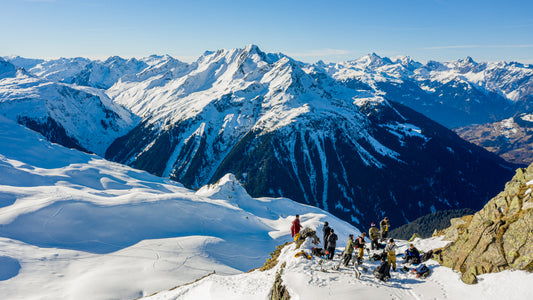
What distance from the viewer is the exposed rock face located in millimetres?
22547

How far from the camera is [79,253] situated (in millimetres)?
52906

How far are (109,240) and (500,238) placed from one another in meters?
61.3

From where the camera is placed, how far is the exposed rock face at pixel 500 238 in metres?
22.5

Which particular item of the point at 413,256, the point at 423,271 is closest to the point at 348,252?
the point at 413,256

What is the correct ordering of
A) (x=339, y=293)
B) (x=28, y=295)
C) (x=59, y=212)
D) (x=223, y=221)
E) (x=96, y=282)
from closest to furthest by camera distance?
(x=339, y=293) → (x=28, y=295) → (x=96, y=282) → (x=59, y=212) → (x=223, y=221)

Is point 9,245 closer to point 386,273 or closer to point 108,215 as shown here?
point 108,215

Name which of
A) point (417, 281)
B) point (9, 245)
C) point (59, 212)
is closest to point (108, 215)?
point (59, 212)

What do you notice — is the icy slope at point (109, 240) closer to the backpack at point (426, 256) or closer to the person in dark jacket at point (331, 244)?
the person in dark jacket at point (331, 244)

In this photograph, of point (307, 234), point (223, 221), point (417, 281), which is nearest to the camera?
point (417, 281)

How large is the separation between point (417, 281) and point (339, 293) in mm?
7489

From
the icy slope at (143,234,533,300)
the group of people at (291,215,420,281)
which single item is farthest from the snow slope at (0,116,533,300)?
the group of people at (291,215,420,281)

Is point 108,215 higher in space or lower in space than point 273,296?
lower

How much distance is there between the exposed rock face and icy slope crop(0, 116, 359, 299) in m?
36.3

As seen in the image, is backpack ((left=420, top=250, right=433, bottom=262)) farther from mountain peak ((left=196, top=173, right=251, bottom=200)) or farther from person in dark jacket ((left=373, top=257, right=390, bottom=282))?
mountain peak ((left=196, top=173, right=251, bottom=200))
